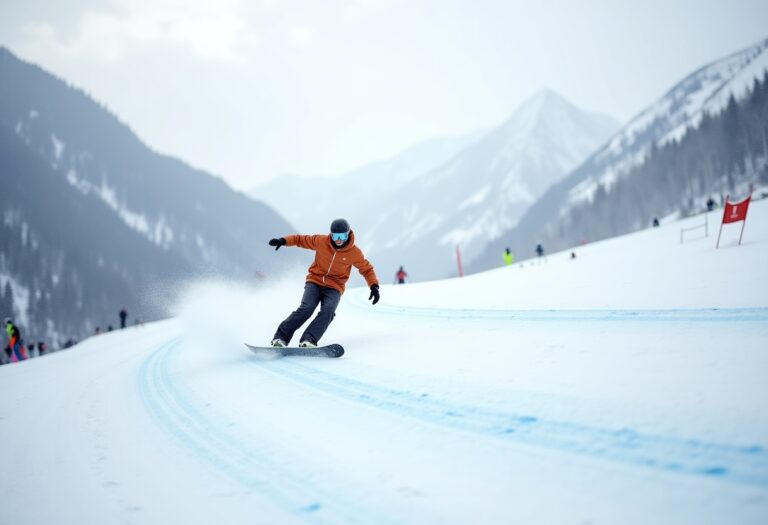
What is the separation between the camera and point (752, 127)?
67125 mm

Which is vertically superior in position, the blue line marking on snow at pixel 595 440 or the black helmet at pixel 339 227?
the black helmet at pixel 339 227

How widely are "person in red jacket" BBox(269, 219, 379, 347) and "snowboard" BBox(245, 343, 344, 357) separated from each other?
152 millimetres

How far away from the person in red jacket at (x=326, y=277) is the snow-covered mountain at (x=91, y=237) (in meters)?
93.2

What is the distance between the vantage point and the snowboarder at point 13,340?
15129mm

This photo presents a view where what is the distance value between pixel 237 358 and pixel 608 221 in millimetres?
103195

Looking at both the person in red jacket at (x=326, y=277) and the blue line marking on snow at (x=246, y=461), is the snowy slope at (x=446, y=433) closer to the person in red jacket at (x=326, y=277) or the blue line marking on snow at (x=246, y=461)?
the blue line marking on snow at (x=246, y=461)

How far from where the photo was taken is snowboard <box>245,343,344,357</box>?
13.7 feet

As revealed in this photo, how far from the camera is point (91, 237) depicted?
128m

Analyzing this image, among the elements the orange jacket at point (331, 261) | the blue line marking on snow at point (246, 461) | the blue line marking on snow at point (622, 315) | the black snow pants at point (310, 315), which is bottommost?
the blue line marking on snow at point (246, 461)

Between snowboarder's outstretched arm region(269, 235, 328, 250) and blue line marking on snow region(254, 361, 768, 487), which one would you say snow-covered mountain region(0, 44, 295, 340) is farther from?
blue line marking on snow region(254, 361, 768, 487)

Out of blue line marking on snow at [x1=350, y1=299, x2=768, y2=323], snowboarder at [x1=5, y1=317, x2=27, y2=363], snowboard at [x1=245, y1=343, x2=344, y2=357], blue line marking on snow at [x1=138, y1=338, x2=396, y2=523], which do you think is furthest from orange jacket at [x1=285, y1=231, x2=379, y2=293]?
snowboarder at [x1=5, y1=317, x2=27, y2=363]

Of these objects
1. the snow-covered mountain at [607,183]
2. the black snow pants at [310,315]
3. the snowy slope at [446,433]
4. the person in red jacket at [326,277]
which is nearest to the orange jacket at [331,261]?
the person in red jacket at [326,277]

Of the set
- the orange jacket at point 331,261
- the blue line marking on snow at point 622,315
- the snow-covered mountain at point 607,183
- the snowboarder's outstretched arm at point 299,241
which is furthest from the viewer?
the snow-covered mountain at point 607,183

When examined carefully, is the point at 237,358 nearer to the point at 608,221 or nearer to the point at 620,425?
the point at 620,425
